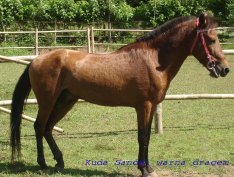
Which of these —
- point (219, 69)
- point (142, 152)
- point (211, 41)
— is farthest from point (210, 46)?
point (142, 152)

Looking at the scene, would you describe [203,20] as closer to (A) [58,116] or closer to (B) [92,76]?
(B) [92,76]

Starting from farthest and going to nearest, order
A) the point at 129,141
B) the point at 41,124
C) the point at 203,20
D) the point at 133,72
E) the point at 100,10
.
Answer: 1. the point at 100,10
2. the point at 129,141
3. the point at 41,124
4. the point at 133,72
5. the point at 203,20

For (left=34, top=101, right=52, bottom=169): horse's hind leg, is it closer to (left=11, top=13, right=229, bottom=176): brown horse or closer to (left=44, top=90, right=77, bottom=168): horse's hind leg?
(left=11, top=13, right=229, bottom=176): brown horse

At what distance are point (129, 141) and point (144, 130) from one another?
1719 mm

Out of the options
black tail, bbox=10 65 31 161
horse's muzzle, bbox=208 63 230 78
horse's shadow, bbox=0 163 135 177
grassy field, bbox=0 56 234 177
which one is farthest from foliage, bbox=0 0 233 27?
horse's muzzle, bbox=208 63 230 78

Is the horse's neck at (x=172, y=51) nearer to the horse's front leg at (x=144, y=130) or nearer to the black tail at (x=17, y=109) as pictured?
the horse's front leg at (x=144, y=130)

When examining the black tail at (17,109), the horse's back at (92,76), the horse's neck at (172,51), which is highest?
the horse's neck at (172,51)

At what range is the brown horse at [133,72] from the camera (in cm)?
446

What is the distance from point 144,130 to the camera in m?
4.52

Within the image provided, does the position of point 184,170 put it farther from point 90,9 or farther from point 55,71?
point 90,9

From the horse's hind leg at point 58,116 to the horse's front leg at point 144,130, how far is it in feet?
3.03

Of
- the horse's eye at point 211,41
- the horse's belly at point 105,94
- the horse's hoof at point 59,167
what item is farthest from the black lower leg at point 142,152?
the horse's eye at point 211,41

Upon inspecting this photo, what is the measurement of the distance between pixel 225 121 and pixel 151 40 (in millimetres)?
3367

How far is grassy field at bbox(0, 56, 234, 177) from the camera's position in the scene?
489 cm
